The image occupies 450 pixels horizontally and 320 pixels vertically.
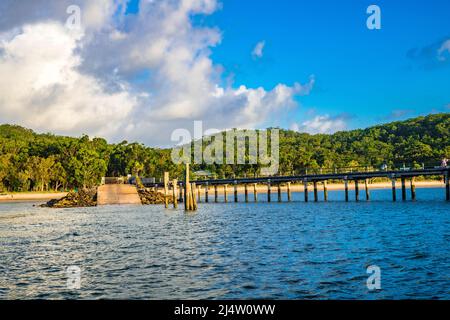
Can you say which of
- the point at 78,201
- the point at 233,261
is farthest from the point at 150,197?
the point at 233,261

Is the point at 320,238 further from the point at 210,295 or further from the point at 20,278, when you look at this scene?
the point at 20,278

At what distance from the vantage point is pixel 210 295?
19.3 m

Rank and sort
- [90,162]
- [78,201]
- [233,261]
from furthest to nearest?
[90,162], [78,201], [233,261]

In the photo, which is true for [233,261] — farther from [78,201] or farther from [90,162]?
[90,162]

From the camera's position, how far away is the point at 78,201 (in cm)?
9781

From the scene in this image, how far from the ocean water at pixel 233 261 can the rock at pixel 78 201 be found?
51.1 metres

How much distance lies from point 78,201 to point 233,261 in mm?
76641

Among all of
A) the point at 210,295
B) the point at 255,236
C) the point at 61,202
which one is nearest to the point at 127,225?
the point at 255,236

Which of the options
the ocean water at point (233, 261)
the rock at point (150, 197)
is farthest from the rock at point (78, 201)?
the ocean water at point (233, 261)

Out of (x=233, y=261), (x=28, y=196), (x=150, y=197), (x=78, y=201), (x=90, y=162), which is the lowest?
(x=233, y=261)

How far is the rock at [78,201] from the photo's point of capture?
317 ft
